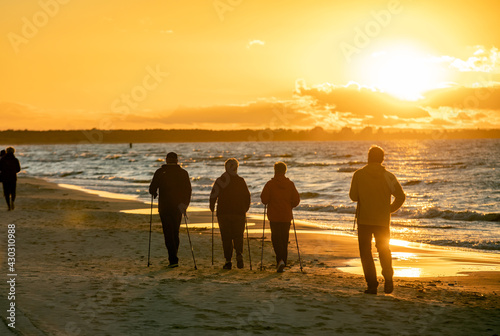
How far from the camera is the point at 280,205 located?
9.48 metres

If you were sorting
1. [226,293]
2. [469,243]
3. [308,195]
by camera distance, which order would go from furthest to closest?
[308,195] < [469,243] < [226,293]

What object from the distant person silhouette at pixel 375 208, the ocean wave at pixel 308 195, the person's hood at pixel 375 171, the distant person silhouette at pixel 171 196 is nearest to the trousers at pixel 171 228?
the distant person silhouette at pixel 171 196

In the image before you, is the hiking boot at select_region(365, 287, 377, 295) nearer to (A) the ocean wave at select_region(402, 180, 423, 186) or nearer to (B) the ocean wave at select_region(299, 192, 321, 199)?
(B) the ocean wave at select_region(299, 192, 321, 199)

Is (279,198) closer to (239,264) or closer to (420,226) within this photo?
(239,264)

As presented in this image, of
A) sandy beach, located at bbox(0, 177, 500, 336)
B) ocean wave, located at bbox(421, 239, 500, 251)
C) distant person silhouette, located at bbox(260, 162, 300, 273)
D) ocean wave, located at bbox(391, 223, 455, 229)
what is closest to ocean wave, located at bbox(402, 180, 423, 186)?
ocean wave, located at bbox(391, 223, 455, 229)

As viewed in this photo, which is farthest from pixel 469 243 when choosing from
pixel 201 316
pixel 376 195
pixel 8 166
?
pixel 8 166

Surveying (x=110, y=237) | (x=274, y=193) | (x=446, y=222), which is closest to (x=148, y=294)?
(x=274, y=193)

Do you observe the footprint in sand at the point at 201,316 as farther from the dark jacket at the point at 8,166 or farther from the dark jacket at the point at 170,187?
the dark jacket at the point at 8,166

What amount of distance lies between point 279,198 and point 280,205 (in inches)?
4.8

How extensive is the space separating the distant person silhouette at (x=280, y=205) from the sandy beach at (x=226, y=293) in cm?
50

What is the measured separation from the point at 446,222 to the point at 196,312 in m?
16.5

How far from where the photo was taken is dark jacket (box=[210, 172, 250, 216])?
31.3 ft

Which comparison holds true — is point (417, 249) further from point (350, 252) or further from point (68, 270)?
point (68, 270)

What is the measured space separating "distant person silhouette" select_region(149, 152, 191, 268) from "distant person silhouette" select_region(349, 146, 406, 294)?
3.26m
